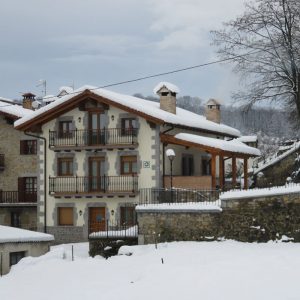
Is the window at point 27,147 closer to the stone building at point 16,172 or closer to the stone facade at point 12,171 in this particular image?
the stone building at point 16,172

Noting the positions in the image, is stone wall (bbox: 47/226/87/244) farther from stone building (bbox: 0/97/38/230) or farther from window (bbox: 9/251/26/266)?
window (bbox: 9/251/26/266)

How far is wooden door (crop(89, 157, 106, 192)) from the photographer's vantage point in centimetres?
3231

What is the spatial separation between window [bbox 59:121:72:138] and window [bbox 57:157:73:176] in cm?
128

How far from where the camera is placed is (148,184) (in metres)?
31.5

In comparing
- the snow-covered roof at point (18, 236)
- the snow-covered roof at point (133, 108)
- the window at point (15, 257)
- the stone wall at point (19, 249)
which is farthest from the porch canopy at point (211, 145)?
the window at point (15, 257)

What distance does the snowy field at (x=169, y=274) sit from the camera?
16812 millimetres

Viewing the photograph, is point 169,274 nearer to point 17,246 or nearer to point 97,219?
point 17,246

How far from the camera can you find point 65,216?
3334 cm

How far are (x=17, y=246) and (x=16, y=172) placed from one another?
12635mm

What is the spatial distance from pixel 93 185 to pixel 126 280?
44.7ft

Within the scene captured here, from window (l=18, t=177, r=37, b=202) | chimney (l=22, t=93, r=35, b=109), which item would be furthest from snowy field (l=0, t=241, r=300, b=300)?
chimney (l=22, t=93, r=35, b=109)

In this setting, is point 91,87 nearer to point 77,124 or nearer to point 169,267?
point 77,124

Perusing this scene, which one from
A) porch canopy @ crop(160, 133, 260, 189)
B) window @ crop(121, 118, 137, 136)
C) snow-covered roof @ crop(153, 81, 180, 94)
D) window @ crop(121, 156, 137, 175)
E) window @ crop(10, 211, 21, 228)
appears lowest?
window @ crop(10, 211, 21, 228)

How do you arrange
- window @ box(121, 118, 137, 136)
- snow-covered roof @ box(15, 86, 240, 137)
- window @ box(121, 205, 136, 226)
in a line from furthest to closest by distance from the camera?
window @ box(121, 118, 137, 136)
window @ box(121, 205, 136, 226)
snow-covered roof @ box(15, 86, 240, 137)
